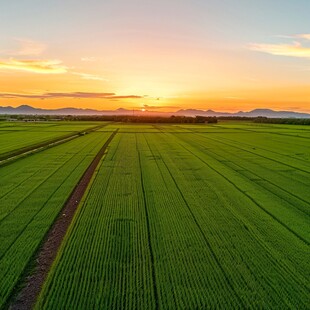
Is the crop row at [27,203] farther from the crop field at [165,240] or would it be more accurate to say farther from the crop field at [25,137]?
the crop field at [25,137]

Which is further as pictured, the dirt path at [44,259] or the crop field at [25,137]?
the crop field at [25,137]

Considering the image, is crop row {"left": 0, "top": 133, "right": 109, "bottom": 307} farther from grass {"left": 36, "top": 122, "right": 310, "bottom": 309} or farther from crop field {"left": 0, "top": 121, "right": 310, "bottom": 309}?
grass {"left": 36, "top": 122, "right": 310, "bottom": 309}

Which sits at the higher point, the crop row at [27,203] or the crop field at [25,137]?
the crop row at [27,203]

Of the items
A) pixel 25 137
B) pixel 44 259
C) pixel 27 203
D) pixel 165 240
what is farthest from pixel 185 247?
pixel 25 137

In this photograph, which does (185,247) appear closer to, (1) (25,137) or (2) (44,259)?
(2) (44,259)

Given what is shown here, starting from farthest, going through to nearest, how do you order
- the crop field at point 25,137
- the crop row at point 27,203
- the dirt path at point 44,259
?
the crop field at point 25,137, the crop row at point 27,203, the dirt path at point 44,259

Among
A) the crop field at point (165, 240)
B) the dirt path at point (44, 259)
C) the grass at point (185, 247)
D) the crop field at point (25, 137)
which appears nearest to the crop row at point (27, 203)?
the crop field at point (165, 240)

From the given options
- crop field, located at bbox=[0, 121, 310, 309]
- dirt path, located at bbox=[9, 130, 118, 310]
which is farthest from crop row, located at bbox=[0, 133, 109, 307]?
dirt path, located at bbox=[9, 130, 118, 310]
